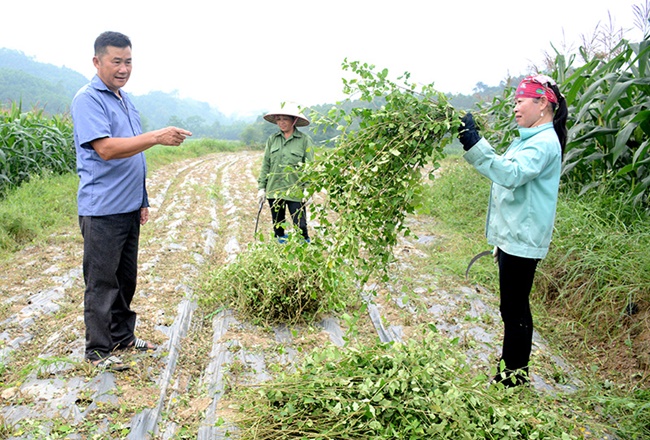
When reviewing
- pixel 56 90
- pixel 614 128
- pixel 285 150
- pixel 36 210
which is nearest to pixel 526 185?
pixel 614 128

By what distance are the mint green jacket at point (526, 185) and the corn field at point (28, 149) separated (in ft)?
26.0

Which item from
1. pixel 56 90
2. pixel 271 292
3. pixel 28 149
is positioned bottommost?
pixel 271 292

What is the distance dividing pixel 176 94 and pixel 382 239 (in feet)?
356

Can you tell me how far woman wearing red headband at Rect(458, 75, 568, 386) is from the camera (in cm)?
236

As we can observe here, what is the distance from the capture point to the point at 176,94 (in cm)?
10169

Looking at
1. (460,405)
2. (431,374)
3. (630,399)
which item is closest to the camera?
(460,405)

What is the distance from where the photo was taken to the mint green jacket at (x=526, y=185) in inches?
93.0

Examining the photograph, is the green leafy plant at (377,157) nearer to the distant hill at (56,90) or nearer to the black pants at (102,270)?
the black pants at (102,270)

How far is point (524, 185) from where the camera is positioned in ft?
8.25

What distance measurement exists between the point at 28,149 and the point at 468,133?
29.2ft

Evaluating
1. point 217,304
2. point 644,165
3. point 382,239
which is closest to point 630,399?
point 382,239

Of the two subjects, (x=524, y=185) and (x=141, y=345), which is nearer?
(x=524, y=185)

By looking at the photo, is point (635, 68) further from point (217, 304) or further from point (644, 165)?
point (217, 304)

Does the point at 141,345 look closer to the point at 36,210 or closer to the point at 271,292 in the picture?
the point at 271,292
